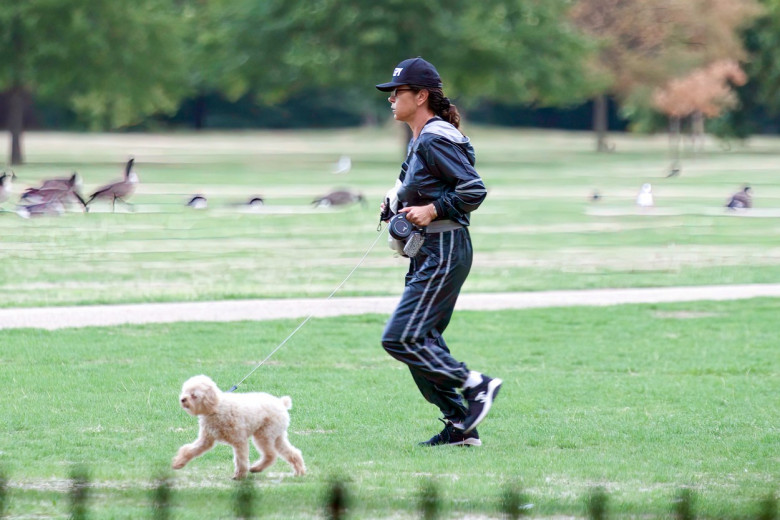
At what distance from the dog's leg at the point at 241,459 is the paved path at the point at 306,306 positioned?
19.6 feet

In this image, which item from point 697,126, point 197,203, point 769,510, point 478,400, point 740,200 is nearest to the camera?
point 769,510

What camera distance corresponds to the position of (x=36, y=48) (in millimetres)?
41812

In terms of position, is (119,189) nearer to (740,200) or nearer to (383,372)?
(740,200)

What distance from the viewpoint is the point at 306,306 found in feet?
43.3

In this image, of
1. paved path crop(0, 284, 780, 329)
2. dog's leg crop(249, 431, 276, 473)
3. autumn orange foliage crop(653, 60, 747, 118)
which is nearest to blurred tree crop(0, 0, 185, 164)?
autumn orange foliage crop(653, 60, 747, 118)

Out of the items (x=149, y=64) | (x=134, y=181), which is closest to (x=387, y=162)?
(x=149, y=64)

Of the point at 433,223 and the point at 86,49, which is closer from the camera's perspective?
the point at 433,223

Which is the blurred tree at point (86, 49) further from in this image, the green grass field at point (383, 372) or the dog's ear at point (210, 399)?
the dog's ear at point (210, 399)

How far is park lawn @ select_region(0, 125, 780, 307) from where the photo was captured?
51.9 ft

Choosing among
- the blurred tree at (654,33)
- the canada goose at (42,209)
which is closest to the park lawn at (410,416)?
the canada goose at (42,209)

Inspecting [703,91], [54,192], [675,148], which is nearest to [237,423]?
[54,192]

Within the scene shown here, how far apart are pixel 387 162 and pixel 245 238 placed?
95.8 ft

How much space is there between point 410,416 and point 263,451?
2075mm

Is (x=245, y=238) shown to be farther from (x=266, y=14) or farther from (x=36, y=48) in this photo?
(x=266, y=14)
